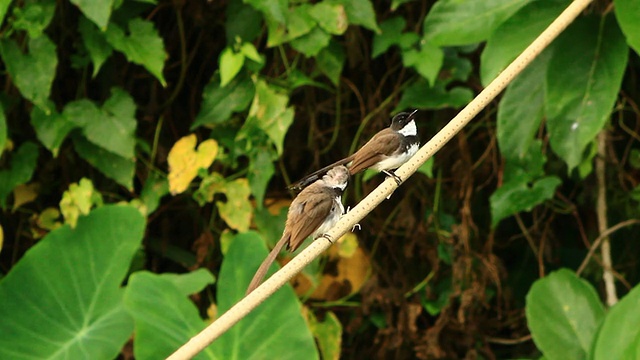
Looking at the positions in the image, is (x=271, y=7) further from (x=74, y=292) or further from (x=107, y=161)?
(x=74, y=292)

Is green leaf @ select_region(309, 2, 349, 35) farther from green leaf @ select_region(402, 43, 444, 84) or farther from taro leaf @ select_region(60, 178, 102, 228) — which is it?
taro leaf @ select_region(60, 178, 102, 228)

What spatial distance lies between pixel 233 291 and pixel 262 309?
83mm

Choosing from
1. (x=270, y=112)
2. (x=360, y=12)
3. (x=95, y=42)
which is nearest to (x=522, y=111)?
(x=360, y=12)

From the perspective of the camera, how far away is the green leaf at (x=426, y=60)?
1834mm

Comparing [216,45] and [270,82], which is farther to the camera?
[216,45]

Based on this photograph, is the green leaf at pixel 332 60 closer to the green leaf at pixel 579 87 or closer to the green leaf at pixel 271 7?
the green leaf at pixel 271 7

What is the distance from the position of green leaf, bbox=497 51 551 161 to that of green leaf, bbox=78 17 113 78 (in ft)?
2.42

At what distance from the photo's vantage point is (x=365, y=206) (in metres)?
0.45

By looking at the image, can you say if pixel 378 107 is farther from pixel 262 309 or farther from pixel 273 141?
pixel 262 309

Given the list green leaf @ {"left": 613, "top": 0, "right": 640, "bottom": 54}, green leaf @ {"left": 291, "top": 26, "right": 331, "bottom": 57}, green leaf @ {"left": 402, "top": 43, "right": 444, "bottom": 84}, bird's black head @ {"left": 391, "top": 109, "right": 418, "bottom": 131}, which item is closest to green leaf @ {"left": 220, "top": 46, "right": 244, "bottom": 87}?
green leaf @ {"left": 291, "top": 26, "right": 331, "bottom": 57}

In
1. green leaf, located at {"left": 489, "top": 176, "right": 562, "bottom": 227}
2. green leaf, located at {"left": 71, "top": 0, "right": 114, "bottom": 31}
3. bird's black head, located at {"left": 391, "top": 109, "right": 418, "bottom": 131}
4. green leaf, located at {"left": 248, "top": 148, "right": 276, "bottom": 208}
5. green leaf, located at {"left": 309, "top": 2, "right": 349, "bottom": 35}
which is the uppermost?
green leaf, located at {"left": 71, "top": 0, "right": 114, "bottom": 31}

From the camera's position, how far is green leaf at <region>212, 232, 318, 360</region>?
1.55 metres

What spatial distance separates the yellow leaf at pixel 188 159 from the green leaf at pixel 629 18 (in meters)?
0.77

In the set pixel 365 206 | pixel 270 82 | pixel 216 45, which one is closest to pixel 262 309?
pixel 270 82
